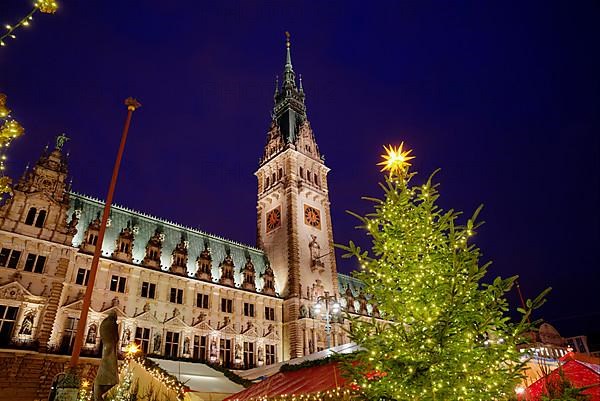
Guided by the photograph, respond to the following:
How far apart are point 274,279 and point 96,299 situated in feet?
62.9

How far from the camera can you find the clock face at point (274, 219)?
47.6m

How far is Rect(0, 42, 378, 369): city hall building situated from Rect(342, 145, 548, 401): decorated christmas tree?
22.0m

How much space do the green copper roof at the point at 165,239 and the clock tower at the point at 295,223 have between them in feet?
12.1

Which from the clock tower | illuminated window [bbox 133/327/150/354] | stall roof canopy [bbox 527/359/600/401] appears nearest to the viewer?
stall roof canopy [bbox 527/359/600/401]

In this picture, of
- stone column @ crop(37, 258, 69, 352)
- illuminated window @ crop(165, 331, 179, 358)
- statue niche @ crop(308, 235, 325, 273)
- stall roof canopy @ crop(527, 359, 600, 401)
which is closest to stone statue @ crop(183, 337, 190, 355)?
illuminated window @ crop(165, 331, 179, 358)

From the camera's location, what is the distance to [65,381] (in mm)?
9352

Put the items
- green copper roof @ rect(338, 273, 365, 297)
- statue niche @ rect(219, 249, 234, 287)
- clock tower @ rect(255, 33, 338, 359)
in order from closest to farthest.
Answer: statue niche @ rect(219, 249, 234, 287)
clock tower @ rect(255, 33, 338, 359)
green copper roof @ rect(338, 273, 365, 297)

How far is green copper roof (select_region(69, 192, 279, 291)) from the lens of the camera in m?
33.7

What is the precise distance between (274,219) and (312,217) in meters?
4.94

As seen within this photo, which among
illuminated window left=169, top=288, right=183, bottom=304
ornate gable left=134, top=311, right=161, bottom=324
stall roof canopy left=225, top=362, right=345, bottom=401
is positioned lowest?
stall roof canopy left=225, top=362, right=345, bottom=401

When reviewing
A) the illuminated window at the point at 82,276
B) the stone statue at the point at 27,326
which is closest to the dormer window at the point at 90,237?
the illuminated window at the point at 82,276

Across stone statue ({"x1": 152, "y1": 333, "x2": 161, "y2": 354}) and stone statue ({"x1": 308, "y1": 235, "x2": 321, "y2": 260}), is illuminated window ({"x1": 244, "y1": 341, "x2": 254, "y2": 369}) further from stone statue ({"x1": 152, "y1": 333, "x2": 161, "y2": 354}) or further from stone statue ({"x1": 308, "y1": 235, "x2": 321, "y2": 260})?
stone statue ({"x1": 308, "y1": 235, "x2": 321, "y2": 260})

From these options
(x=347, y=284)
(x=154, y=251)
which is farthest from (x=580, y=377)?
(x=347, y=284)

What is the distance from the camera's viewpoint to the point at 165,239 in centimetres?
3812
